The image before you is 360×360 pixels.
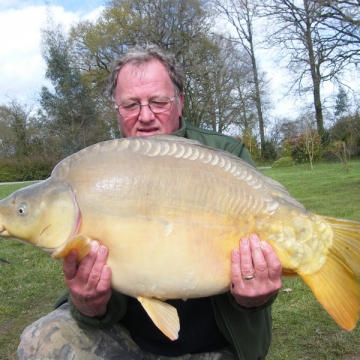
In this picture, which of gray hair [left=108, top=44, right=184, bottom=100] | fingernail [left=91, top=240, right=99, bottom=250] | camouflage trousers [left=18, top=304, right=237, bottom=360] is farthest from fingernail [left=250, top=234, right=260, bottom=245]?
gray hair [left=108, top=44, right=184, bottom=100]

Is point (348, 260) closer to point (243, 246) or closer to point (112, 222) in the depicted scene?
point (243, 246)

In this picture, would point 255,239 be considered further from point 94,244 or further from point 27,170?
point 27,170

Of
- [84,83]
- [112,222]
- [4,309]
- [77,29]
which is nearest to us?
[112,222]

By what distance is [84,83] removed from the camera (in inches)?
800

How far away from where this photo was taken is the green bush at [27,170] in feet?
60.2

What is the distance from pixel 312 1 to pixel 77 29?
15796 mm

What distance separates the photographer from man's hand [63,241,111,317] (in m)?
1.21

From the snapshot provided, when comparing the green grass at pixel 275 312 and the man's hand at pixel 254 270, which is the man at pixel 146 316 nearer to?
the man's hand at pixel 254 270

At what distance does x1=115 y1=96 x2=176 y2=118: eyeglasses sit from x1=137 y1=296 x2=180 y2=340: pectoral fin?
2.74ft

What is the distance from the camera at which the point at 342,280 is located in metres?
1.25

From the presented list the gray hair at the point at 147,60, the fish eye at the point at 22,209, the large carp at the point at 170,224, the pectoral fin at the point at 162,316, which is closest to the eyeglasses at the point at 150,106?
the gray hair at the point at 147,60

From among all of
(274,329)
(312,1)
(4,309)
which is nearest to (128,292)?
(274,329)

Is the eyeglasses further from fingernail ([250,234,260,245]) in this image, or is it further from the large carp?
fingernail ([250,234,260,245])

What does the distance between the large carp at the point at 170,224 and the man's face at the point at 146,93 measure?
0.56m
